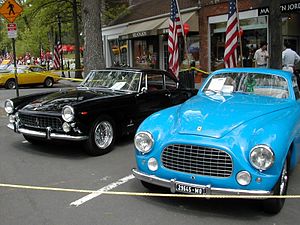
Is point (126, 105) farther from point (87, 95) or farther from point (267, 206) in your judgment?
point (267, 206)

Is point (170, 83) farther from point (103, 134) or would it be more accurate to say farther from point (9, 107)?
point (9, 107)

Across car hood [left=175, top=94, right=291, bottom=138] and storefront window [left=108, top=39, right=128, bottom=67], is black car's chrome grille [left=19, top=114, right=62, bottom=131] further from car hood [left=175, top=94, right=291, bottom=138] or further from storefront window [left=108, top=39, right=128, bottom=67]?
storefront window [left=108, top=39, right=128, bottom=67]

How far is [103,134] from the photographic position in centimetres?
721

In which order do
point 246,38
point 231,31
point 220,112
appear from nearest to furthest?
point 220,112 → point 231,31 → point 246,38

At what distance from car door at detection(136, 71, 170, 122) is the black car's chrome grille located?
1.74 meters

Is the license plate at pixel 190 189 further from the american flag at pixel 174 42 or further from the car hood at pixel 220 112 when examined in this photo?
the american flag at pixel 174 42

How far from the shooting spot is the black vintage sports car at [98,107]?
6703 mm

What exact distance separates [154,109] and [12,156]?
2914mm

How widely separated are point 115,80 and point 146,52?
18.9m

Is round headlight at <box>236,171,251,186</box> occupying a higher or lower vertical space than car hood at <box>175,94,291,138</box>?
lower

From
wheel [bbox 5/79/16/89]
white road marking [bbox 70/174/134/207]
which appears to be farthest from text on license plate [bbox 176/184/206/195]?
wheel [bbox 5/79/16/89]

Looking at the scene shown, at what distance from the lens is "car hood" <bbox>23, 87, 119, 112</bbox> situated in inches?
273

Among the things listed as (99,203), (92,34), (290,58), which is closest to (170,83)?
(99,203)

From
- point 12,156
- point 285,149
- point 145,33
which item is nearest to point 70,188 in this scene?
point 12,156
